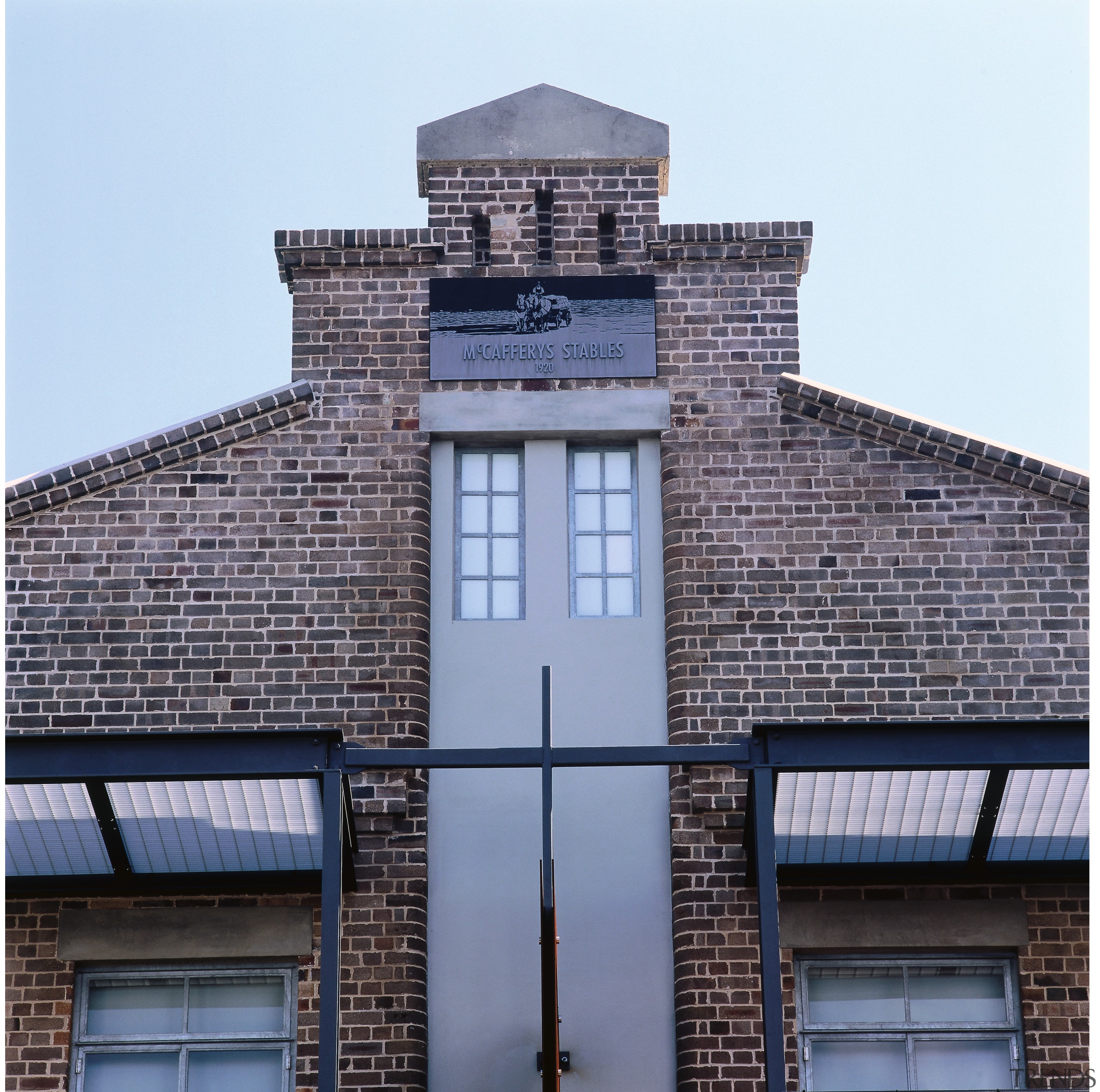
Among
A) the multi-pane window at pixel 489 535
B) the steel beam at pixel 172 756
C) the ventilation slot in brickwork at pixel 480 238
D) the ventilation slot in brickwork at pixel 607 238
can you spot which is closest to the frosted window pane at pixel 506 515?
the multi-pane window at pixel 489 535

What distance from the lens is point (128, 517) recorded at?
11461 millimetres

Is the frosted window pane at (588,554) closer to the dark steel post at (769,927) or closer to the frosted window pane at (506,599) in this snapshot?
the frosted window pane at (506,599)

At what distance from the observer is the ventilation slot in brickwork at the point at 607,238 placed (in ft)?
40.6

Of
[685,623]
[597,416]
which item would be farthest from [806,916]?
[597,416]

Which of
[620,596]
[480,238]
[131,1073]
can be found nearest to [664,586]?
[620,596]

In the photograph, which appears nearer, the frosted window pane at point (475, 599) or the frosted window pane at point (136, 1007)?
the frosted window pane at point (136, 1007)

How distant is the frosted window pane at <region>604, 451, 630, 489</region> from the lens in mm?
11930

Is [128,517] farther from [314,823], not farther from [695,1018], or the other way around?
[695,1018]

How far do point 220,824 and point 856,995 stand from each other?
436 cm

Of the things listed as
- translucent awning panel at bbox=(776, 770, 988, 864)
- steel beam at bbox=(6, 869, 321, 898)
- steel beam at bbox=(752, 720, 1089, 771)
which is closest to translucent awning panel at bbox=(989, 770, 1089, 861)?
translucent awning panel at bbox=(776, 770, 988, 864)

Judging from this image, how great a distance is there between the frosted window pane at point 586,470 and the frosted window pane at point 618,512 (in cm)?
15

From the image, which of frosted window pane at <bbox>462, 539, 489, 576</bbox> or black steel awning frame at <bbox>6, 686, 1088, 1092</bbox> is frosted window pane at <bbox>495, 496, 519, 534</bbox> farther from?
black steel awning frame at <bbox>6, 686, 1088, 1092</bbox>

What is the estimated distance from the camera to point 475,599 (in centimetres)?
1160

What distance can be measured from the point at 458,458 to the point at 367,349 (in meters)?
1.10
